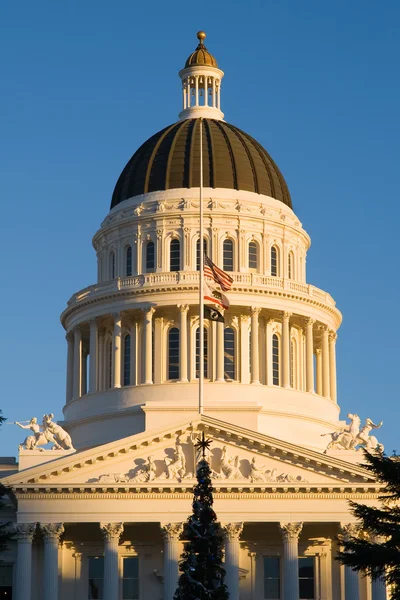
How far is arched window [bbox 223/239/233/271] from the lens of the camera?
95.4m

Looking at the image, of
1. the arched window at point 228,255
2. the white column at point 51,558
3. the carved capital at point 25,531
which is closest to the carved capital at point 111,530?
the white column at point 51,558

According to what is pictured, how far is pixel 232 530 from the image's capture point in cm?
7662

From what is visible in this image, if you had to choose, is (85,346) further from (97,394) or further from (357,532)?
(357,532)

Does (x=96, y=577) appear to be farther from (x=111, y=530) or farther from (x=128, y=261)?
(x=128, y=261)

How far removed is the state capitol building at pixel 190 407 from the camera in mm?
76750

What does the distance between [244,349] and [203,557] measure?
1358 inches

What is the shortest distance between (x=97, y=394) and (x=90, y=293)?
5.79m

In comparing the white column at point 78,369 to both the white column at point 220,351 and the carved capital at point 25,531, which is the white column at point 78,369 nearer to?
the white column at point 220,351

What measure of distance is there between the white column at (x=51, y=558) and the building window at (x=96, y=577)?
356 cm

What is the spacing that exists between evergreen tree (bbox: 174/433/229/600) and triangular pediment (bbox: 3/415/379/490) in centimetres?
1708

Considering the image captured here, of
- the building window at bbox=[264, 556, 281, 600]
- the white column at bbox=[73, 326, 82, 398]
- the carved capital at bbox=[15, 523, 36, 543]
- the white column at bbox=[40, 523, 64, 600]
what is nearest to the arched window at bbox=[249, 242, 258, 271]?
the white column at bbox=[73, 326, 82, 398]

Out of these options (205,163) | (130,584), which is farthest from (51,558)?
(205,163)

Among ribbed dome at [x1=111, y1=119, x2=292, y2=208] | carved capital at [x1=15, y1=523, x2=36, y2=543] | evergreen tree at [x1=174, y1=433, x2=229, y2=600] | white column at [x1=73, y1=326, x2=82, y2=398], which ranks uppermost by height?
ribbed dome at [x1=111, y1=119, x2=292, y2=208]

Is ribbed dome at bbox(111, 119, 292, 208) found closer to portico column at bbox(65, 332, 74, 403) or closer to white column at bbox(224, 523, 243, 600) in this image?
portico column at bbox(65, 332, 74, 403)
